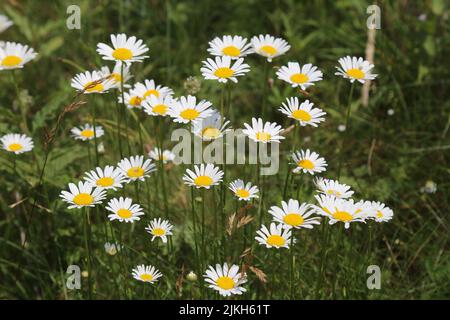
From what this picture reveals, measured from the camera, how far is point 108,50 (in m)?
2.06

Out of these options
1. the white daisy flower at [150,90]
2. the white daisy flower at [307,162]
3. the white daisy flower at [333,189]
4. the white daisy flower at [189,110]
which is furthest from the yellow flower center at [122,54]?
the white daisy flower at [333,189]

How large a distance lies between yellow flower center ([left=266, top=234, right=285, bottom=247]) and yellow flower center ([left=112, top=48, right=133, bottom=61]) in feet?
2.33

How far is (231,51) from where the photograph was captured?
6.84ft

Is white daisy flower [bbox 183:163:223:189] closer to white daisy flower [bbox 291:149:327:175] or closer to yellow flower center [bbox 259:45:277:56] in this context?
white daisy flower [bbox 291:149:327:175]

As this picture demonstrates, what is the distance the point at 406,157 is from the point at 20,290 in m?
1.62

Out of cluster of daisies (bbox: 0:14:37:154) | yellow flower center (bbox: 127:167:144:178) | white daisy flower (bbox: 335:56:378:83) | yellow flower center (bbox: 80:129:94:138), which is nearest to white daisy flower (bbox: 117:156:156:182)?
yellow flower center (bbox: 127:167:144:178)

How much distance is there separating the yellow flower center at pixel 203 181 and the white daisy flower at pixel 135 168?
0.59 feet

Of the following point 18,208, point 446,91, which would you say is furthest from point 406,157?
point 18,208

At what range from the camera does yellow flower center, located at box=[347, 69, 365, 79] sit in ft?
6.76

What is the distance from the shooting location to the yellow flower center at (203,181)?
1.87 m

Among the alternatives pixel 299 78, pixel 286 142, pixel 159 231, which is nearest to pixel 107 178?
pixel 159 231

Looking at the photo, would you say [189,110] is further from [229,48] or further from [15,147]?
[15,147]

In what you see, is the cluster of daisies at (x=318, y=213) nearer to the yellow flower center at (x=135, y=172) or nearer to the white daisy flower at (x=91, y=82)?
the yellow flower center at (x=135, y=172)
